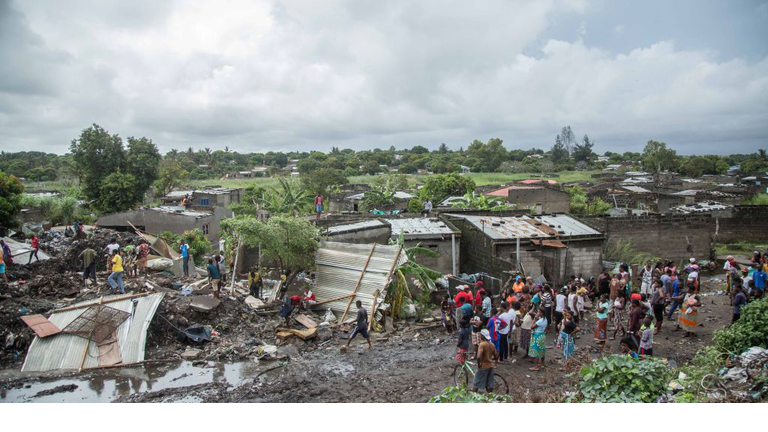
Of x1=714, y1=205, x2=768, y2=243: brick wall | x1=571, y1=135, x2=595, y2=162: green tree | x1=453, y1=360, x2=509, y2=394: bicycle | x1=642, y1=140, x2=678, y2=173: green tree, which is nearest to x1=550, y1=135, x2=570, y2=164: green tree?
x1=571, y1=135, x2=595, y2=162: green tree

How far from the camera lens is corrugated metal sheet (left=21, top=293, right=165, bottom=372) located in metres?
7.87

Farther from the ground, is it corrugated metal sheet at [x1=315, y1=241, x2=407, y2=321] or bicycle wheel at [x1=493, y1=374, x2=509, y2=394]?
corrugated metal sheet at [x1=315, y1=241, x2=407, y2=321]

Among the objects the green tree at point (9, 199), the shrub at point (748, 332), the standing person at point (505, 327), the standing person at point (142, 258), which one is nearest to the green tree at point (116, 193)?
the green tree at point (9, 199)

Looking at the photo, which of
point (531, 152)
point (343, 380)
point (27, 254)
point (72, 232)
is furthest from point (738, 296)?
point (531, 152)

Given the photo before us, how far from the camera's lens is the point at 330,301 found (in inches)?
447

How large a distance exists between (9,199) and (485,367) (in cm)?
1933

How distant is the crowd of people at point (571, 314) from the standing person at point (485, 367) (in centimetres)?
1

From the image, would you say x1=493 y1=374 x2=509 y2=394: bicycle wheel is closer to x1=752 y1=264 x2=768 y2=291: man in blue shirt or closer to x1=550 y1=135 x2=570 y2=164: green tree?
x1=752 y1=264 x2=768 y2=291: man in blue shirt

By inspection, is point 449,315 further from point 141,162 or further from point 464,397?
point 141,162

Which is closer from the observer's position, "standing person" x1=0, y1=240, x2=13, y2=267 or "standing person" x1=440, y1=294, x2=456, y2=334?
"standing person" x1=440, y1=294, x2=456, y2=334

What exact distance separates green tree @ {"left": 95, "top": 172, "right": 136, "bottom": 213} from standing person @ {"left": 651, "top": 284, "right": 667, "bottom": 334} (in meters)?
26.8

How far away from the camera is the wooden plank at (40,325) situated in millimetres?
8094

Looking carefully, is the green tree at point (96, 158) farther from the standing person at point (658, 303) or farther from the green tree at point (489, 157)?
the green tree at point (489, 157)

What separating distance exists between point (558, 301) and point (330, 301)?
Answer: 4844 millimetres
